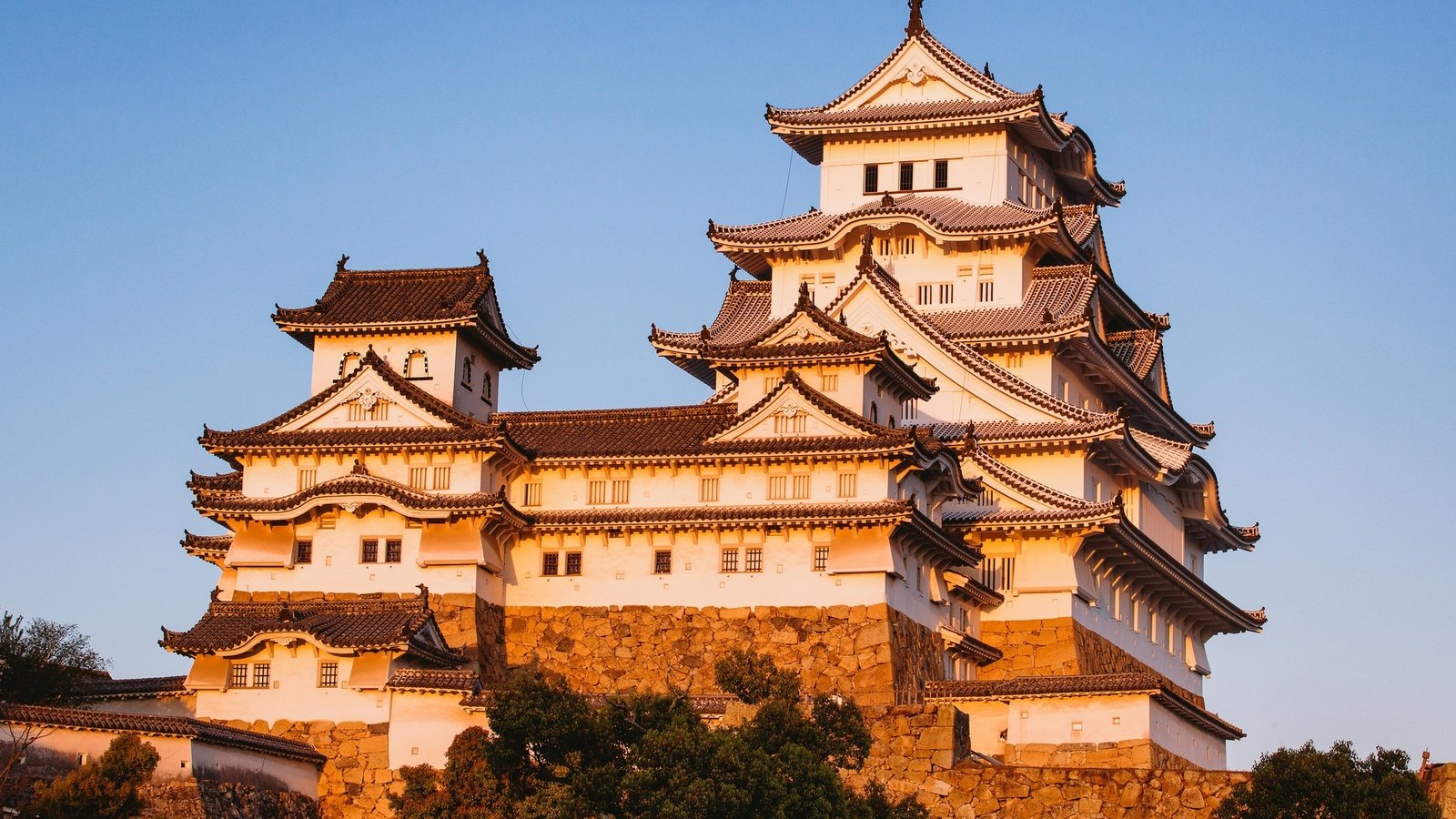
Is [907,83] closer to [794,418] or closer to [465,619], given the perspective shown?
[794,418]

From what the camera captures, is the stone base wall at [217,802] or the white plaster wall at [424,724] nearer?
the stone base wall at [217,802]

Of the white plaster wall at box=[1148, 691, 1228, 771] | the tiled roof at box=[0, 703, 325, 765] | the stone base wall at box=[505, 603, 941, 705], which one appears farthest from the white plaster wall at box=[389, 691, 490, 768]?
the white plaster wall at box=[1148, 691, 1228, 771]

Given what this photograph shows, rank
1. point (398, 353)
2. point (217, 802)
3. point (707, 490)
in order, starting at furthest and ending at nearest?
point (398, 353) < point (707, 490) < point (217, 802)

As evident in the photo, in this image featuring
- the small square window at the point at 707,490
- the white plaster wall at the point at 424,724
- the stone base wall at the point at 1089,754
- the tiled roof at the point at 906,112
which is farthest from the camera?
the tiled roof at the point at 906,112

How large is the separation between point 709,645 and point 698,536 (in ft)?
9.08

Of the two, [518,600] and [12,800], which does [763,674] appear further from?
[12,800]

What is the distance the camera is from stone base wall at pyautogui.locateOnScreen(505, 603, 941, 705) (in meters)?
55.1

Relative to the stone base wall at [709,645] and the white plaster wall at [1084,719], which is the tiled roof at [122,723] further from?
the white plaster wall at [1084,719]

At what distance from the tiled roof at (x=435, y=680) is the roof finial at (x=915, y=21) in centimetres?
3367

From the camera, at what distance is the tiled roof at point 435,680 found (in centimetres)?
5125

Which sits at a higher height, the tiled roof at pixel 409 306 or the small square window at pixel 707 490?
the tiled roof at pixel 409 306

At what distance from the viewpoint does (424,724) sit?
169 ft

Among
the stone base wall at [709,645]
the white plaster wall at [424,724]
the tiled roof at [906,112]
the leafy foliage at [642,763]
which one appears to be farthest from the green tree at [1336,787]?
the tiled roof at [906,112]

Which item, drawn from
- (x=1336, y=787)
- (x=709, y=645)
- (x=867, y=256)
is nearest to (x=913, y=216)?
(x=867, y=256)
